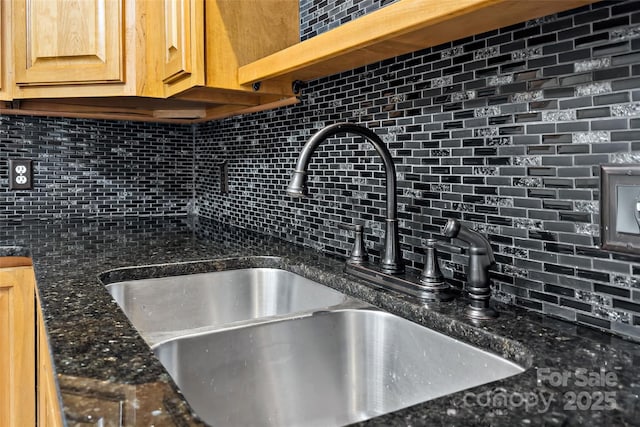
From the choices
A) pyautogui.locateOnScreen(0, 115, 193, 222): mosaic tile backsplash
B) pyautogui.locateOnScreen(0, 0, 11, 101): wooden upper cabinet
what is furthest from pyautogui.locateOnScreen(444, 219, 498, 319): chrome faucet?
pyautogui.locateOnScreen(0, 115, 193, 222): mosaic tile backsplash

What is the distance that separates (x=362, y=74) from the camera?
3.96ft

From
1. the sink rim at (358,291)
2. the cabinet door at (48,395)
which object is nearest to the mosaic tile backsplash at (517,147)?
the sink rim at (358,291)

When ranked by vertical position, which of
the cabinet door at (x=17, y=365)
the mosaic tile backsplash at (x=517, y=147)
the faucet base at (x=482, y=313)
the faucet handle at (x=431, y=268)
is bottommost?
the cabinet door at (x=17, y=365)

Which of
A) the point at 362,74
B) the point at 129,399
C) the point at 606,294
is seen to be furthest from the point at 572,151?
the point at 129,399

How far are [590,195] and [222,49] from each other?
3.41 ft

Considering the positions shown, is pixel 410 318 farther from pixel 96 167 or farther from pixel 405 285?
pixel 96 167

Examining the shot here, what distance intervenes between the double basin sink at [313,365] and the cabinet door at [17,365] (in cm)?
70

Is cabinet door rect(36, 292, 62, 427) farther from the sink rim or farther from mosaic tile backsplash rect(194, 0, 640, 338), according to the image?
mosaic tile backsplash rect(194, 0, 640, 338)

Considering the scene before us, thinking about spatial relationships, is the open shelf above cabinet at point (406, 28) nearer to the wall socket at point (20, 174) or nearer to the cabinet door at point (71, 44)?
the cabinet door at point (71, 44)

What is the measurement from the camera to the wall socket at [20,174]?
2.00m

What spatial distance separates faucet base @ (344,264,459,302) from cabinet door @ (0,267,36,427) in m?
0.93

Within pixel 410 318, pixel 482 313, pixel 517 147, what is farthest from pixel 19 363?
pixel 517 147

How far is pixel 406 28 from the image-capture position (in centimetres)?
79

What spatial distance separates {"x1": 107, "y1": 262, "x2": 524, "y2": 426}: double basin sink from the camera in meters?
0.81
